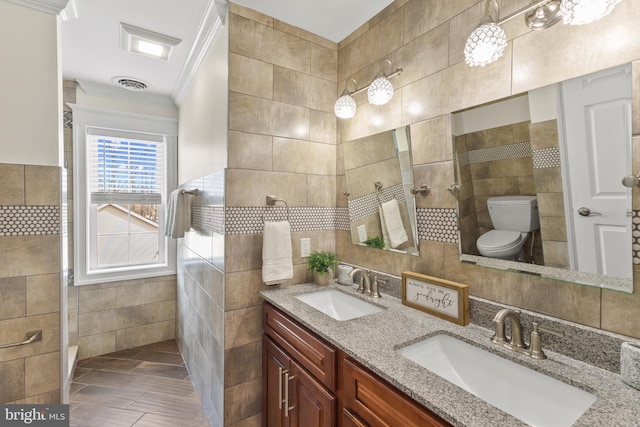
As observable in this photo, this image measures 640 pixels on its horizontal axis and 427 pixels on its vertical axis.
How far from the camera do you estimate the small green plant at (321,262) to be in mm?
1876

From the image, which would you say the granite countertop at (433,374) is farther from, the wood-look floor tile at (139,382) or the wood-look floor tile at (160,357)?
the wood-look floor tile at (160,357)

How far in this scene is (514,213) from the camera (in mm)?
1140

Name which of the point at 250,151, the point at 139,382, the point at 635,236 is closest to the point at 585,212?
the point at 635,236

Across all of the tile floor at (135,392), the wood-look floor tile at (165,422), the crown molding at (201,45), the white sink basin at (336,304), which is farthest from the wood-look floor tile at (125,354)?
the crown molding at (201,45)

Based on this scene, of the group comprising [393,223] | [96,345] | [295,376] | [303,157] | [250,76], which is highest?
[250,76]

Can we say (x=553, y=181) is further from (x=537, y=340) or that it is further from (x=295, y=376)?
(x=295, y=376)

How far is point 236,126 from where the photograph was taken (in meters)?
1.70

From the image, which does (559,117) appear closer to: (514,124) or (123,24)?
(514,124)

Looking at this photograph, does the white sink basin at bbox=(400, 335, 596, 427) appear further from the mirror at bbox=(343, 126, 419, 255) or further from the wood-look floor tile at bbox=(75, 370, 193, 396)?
the wood-look floor tile at bbox=(75, 370, 193, 396)

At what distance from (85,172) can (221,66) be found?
6.38 feet

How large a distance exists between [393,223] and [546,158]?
0.77 metres

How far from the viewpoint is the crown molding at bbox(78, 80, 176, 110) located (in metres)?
2.72

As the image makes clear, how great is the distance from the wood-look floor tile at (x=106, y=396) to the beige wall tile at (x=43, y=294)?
112 cm

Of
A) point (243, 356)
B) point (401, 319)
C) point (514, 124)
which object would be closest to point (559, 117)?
point (514, 124)
